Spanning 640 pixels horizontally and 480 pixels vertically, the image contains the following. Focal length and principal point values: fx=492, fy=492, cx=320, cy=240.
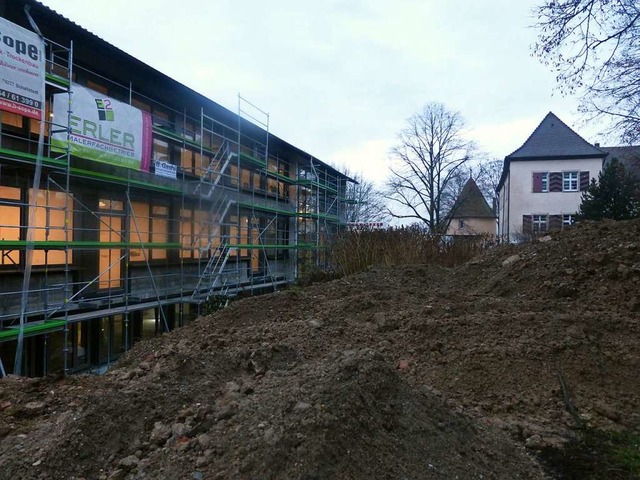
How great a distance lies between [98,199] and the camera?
12.4 metres

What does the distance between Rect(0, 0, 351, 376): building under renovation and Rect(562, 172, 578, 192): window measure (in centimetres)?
2484

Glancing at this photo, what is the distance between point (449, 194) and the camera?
43.2 meters

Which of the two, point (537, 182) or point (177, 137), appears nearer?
point (177, 137)

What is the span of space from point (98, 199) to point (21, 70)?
12.3 ft

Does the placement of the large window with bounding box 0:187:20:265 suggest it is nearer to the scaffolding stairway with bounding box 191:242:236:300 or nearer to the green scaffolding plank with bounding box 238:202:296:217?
the scaffolding stairway with bounding box 191:242:236:300

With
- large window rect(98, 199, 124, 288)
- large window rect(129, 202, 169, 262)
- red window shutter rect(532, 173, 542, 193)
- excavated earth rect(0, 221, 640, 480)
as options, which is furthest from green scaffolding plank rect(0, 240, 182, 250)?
red window shutter rect(532, 173, 542, 193)

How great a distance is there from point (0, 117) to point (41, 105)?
0.87 metres

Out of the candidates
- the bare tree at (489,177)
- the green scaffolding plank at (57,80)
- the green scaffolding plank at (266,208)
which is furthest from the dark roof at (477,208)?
the green scaffolding plank at (57,80)

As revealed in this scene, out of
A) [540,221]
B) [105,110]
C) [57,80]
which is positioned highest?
[57,80]

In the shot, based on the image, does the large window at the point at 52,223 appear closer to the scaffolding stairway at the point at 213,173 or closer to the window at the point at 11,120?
the window at the point at 11,120

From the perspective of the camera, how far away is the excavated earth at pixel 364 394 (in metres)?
2.97

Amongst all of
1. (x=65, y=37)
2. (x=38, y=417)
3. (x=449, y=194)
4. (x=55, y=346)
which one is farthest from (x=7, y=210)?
(x=449, y=194)

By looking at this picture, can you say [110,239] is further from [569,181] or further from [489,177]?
[489,177]

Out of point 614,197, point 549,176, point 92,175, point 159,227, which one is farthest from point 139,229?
point 549,176
